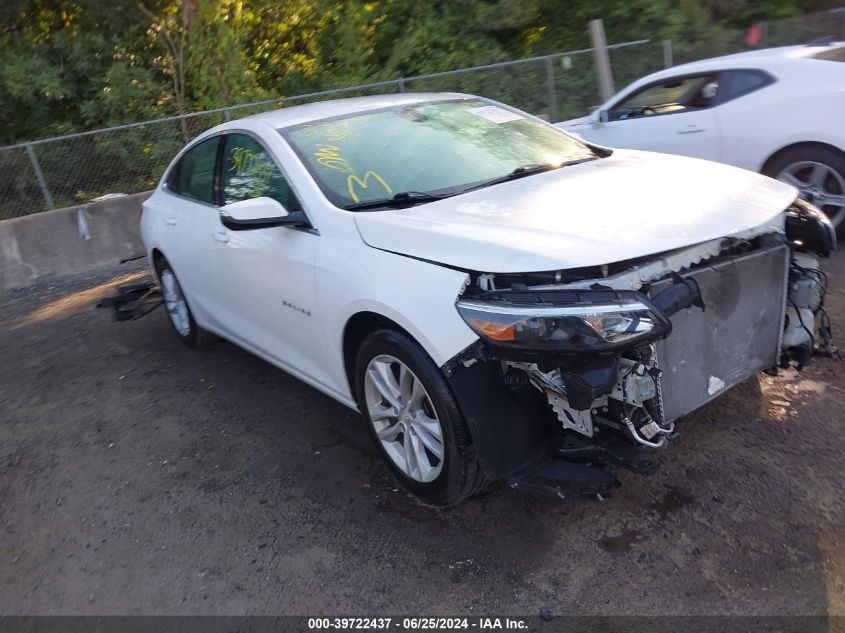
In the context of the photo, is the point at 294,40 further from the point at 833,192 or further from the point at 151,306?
the point at 833,192

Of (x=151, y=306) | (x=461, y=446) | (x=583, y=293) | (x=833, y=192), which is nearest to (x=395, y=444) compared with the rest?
(x=461, y=446)

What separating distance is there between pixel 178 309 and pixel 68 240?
4.80m

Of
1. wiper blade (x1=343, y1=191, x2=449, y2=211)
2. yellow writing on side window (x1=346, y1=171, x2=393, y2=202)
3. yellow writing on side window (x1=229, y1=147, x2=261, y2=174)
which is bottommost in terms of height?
wiper blade (x1=343, y1=191, x2=449, y2=211)

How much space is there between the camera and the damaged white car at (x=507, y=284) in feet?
9.78

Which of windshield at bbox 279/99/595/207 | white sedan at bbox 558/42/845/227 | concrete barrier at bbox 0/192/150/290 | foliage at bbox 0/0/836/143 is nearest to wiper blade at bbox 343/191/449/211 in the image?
windshield at bbox 279/99/595/207

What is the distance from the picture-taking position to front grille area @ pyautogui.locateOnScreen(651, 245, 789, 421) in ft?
10.6

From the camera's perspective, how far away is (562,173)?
4090mm

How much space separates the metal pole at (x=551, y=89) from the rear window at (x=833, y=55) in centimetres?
606

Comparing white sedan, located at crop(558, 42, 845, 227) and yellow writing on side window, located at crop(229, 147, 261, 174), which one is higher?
yellow writing on side window, located at crop(229, 147, 261, 174)

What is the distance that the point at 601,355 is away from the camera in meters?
2.85

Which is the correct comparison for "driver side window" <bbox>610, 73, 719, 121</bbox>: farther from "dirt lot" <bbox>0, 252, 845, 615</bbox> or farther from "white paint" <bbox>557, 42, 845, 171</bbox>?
"dirt lot" <bbox>0, 252, 845, 615</bbox>

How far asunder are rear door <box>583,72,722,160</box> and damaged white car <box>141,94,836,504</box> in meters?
2.97

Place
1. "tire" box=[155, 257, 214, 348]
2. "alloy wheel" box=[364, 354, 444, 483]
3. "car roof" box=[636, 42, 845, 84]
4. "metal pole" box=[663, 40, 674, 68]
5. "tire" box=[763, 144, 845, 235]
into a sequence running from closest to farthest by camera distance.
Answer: "alloy wheel" box=[364, 354, 444, 483] < "tire" box=[155, 257, 214, 348] < "tire" box=[763, 144, 845, 235] < "car roof" box=[636, 42, 845, 84] < "metal pole" box=[663, 40, 674, 68]

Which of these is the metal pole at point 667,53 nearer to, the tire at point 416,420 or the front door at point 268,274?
the front door at point 268,274
